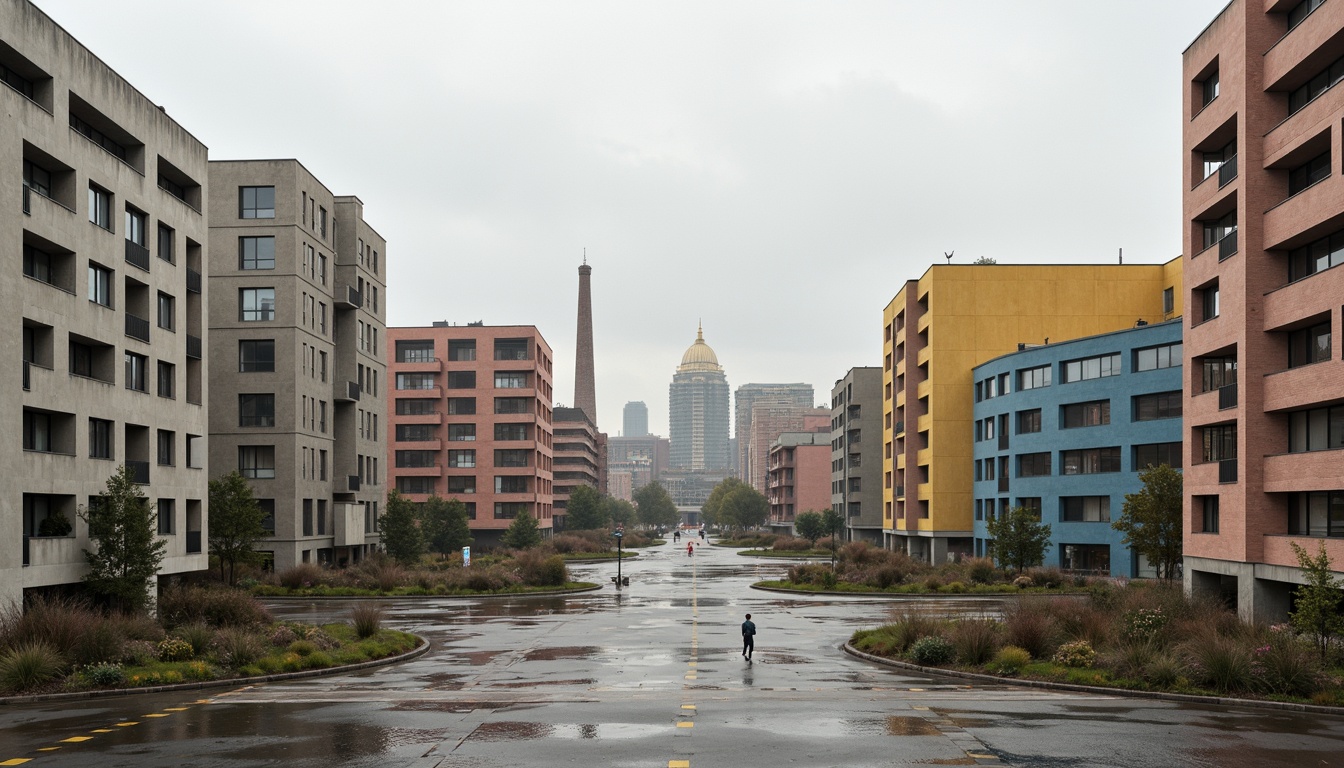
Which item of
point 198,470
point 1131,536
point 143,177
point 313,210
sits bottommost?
point 1131,536

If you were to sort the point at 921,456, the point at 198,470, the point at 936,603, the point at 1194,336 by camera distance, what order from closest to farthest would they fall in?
the point at 1194,336
the point at 198,470
the point at 936,603
the point at 921,456

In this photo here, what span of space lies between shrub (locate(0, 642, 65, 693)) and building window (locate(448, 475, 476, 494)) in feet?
301

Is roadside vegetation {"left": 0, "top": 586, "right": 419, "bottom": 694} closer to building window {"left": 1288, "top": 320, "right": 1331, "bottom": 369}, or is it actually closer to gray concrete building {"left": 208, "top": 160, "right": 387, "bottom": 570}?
building window {"left": 1288, "top": 320, "right": 1331, "bottom": 369}

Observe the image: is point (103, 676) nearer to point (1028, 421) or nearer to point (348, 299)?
point (348, 299)

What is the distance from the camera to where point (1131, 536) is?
4825 cm

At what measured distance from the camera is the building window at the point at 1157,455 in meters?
61.7

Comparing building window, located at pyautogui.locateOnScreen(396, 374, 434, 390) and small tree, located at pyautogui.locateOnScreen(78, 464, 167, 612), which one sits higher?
building window, located at pyautogui.locateOnScreen(396, 374, 434, 390)

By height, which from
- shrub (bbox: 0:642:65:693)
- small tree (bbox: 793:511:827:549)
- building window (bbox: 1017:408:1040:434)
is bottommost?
small tree (bbox: 793:511:827:549)

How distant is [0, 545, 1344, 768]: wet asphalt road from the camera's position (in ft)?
55.8

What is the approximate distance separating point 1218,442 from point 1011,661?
1827cm

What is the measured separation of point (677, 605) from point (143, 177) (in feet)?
93.7

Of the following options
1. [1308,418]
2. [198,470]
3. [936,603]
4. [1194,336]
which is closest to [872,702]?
[1308,418]

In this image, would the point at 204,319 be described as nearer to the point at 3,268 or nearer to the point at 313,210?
the point at 3,268

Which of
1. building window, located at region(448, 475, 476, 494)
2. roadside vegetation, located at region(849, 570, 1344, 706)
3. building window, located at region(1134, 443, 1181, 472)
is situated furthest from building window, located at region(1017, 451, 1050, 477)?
building window, located at region(448, 475, 476, 494)
